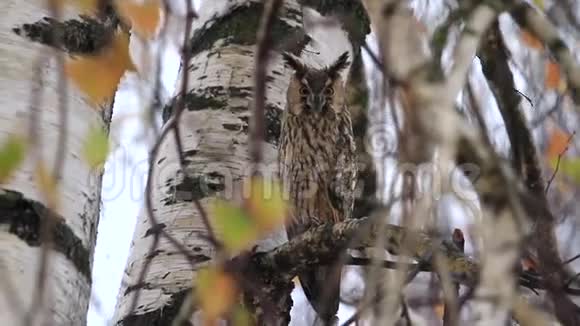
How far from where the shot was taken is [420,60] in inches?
41.2

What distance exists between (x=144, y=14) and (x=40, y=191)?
1.31 feet

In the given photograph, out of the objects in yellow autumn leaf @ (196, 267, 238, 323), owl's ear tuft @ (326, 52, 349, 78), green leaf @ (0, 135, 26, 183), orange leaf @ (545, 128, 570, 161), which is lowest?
yellow autumn leaf @ (196, 267, 238, 323)

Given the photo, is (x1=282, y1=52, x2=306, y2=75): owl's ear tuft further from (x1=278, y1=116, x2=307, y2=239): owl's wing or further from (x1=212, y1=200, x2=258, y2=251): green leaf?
(x1=212, y1=200, x2=258, y2=251): green leaf

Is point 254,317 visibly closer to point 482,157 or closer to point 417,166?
point 417,166

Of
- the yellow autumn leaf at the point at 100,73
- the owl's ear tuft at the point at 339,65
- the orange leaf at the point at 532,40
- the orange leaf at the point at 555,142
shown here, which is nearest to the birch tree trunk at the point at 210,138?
the owl's ear tuft at the point at 339,65

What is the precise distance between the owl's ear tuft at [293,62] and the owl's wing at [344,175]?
605 mm

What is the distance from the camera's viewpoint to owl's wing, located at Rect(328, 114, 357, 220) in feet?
10.6

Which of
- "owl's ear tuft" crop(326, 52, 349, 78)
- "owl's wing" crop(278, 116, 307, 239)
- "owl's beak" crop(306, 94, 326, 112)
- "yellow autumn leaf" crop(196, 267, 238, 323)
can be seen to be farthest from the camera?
"owl's beak" crop(306, 94, 326, 112)

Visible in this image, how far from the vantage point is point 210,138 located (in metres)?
2.24

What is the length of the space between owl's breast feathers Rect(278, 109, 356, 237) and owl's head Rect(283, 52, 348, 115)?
0.04 metres

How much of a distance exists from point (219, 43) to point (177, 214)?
523mm

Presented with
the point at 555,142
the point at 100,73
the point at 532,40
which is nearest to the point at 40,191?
the point at 100,73

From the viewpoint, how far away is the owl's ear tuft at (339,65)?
270 cm

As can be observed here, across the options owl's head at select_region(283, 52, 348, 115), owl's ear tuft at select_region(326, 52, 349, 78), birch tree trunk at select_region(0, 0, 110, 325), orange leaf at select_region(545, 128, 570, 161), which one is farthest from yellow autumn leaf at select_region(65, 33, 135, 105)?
orange leaf at select_region(545, 128, 570, 161)
